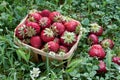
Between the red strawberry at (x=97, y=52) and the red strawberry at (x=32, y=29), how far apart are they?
16.2 inches

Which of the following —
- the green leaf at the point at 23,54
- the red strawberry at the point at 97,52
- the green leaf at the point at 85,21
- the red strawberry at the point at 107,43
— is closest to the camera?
the green leaf at the point at 23,54

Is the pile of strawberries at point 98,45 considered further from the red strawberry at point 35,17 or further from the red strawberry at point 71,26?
the red strawberry at point 35,17

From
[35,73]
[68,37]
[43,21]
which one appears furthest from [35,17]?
[35,73]

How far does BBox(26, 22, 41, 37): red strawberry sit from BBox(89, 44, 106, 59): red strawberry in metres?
0.41

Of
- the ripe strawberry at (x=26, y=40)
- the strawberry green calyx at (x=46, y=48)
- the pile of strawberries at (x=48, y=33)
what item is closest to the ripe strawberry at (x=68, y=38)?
the pile of strawberries at (x=48, y=33)

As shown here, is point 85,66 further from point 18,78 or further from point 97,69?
point 18,78

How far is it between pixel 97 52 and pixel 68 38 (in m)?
0.24

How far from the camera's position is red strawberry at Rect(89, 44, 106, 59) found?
2.42 metres

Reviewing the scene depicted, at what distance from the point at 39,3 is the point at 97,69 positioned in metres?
0.85

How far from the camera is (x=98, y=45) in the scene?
248 centimetres

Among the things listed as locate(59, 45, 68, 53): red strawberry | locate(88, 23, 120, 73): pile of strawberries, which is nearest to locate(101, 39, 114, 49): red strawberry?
locate(88, 23, 120, 73): pile of strawberries

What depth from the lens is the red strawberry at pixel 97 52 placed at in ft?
7.95

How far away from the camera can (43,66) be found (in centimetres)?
242

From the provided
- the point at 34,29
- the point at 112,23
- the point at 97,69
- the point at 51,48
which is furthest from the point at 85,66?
the point at 112,23
